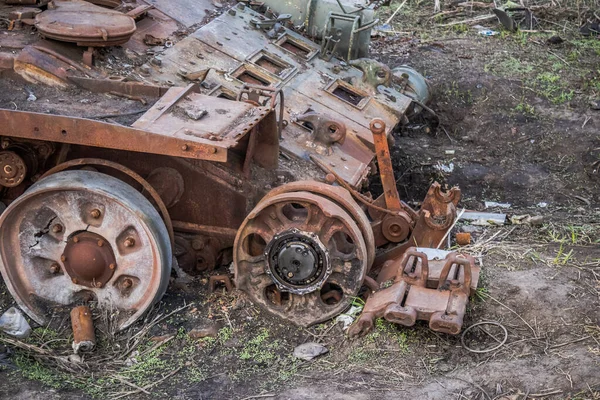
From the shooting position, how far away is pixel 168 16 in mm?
8164

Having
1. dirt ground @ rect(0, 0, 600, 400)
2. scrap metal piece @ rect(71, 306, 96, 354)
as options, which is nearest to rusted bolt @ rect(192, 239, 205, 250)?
dirt ground @ rect(0, 0, 600, 400)

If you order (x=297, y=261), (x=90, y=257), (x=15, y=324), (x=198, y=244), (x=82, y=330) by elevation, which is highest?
(x=297, y=261)

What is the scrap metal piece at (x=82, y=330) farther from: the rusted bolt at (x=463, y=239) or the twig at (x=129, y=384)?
the rusted bolt at (x=463, y=239)

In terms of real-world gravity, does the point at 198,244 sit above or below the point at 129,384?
above

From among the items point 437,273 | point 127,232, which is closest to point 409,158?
point 437,273

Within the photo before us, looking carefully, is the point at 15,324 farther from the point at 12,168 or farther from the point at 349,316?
the point at 349,316

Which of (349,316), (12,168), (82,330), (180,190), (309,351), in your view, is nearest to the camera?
(309,351)

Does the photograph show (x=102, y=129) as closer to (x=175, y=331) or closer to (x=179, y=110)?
(x=179, y=110)

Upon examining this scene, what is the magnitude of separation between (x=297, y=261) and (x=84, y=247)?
1.54 metres

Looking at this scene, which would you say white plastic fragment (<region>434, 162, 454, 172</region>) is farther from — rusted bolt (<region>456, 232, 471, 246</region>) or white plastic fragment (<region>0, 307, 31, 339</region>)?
white plastic fragment (<region>0, 307, 31, 339</region>)

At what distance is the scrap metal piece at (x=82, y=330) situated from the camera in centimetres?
598

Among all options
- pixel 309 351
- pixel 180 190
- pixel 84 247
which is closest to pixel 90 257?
pixel 84 247

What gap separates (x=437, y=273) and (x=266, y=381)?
1.44 metres

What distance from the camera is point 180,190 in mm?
6598
